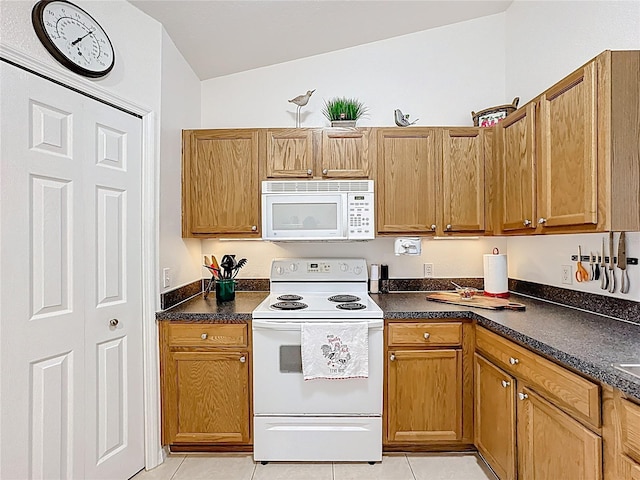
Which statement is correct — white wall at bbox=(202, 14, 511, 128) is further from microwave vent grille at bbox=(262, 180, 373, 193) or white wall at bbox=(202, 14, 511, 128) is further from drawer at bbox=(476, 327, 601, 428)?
drawer at bbox=(476, 327, 601, 428)

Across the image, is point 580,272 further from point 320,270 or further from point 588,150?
point 320,270

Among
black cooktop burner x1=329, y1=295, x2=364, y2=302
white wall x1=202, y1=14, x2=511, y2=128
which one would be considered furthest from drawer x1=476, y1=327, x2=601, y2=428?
white wall x1=202, y1=14, x2=511, y2=128

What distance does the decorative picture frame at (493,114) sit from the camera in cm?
255

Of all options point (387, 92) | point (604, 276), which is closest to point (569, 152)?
point (604, 276)

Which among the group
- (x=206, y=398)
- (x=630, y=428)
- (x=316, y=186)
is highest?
(x=316, y=186)

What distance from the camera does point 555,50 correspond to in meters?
2.31

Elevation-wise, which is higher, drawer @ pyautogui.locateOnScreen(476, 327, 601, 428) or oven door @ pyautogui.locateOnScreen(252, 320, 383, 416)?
drawer @ pyautogui.locateOnScreen(476, 327, 601, 428)

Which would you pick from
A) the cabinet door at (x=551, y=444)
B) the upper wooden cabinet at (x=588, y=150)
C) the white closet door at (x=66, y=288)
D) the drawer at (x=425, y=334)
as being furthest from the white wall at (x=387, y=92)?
the cabinet door at (x=551, y=444)

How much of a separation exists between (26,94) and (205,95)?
5.19 ft

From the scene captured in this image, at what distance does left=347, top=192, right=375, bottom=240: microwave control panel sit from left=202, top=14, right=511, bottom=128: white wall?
29.8 inches

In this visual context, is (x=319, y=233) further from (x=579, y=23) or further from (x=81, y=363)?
(x=579, y=23)

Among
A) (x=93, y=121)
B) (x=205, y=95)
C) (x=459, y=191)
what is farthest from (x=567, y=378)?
(x=205, y=95)

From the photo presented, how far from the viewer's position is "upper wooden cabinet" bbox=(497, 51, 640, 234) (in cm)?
151

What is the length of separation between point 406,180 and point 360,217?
411mm
